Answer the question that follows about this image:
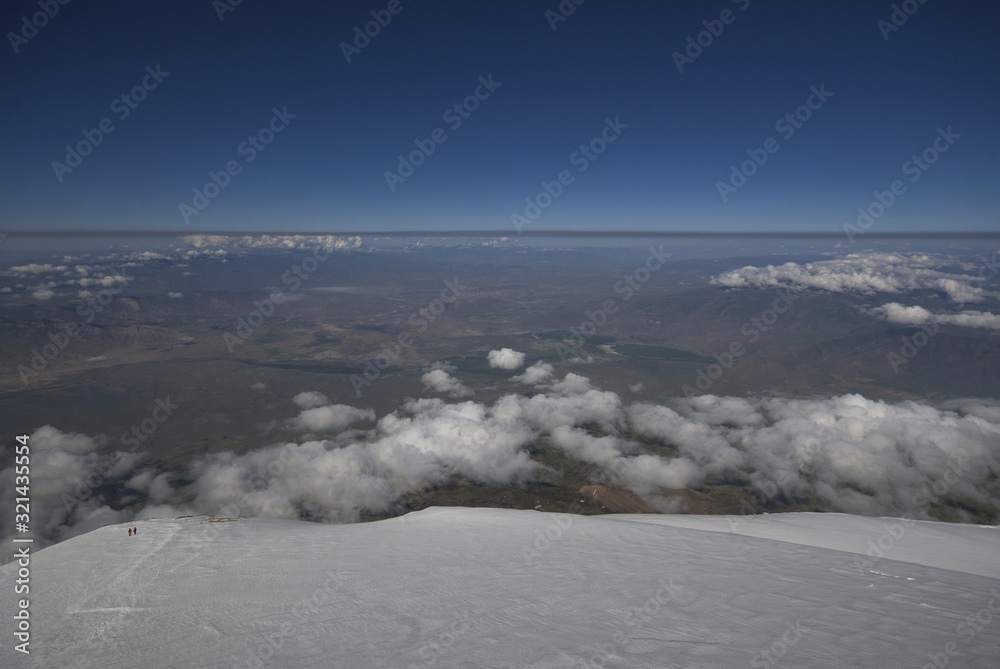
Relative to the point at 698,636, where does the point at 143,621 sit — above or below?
below

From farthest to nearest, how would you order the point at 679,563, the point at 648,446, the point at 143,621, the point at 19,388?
1. the point at 19,388
2. the point at 648,446
3. the point at 679,563
4. the point at 143,621

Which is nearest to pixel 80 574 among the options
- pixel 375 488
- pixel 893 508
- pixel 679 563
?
pixel 679 563

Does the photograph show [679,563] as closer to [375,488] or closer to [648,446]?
[375,488]

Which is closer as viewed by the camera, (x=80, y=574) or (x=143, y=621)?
(x=143, y=621)

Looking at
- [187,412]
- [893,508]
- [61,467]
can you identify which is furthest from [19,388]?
[893,508]

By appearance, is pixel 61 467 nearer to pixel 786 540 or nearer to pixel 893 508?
pixel 786 540

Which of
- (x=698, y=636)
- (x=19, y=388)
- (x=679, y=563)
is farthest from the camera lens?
(x=19, y=388)

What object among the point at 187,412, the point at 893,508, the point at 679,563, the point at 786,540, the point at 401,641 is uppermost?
the point at 401,641
